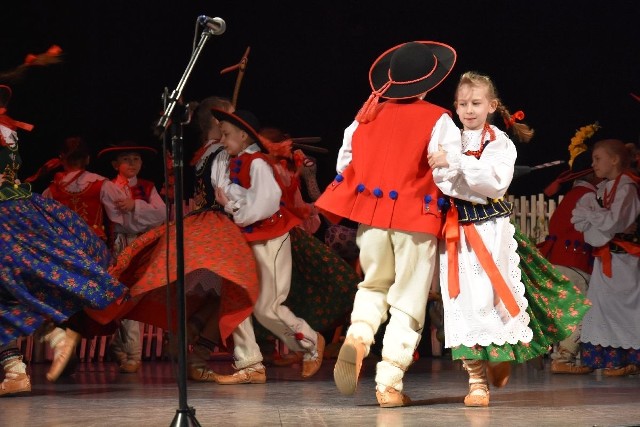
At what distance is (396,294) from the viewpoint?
5309mm

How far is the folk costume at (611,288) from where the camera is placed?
7184mm

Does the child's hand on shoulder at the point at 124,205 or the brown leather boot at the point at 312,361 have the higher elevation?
the child's hand on shoulder at the point at 124,205

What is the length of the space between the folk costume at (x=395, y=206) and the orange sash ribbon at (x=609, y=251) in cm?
226

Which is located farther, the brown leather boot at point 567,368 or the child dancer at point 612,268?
the brown leather boot at point 567,368

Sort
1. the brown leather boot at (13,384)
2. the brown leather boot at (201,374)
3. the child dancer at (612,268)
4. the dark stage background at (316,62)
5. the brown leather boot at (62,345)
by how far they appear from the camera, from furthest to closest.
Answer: the dark stage background at (316,62) < the child dancer at (612,268) < the brown leather boot at (201,374) < the brown leather boot at (62,345) < the brown leather boot at (13,384)

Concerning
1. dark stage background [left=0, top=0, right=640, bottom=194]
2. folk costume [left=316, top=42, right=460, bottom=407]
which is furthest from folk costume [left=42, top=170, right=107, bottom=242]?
folk costume [left=316, top=42, right=460, bottom=407]

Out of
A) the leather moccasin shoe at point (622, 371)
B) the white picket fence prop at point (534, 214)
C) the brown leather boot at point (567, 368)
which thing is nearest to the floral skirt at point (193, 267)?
the brown leather boot at point (567, 368)

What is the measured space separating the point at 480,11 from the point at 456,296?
369 centimetres

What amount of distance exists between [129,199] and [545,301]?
3411mm

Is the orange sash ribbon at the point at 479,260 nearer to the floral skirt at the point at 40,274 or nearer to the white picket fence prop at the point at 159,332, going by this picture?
the floral skirt at the point at 40,274

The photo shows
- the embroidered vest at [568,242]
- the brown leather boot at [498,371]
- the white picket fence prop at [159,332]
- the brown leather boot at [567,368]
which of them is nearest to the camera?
the brown leather boot at [498,371]

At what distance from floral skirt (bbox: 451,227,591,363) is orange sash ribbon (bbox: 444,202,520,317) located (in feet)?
0.95

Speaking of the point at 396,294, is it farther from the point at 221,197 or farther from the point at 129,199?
the point at 129,199

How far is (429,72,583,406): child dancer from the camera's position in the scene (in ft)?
17.3
